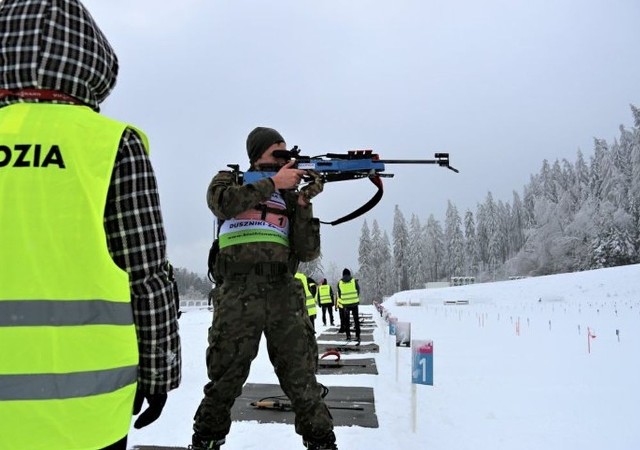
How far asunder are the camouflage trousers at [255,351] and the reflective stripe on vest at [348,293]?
1064cm

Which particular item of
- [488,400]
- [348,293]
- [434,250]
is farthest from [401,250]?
[488,400]

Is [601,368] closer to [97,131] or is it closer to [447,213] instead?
[97,131]

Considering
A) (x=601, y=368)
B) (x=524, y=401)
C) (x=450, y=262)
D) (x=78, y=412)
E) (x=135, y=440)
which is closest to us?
(x=78, y=412)

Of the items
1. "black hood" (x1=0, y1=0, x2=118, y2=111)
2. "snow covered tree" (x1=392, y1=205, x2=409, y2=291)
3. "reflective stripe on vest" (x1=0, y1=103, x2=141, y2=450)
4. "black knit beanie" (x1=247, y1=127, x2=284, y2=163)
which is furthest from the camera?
"snow covered tree" (x1=392, y1=205, x2=409, y2=291)

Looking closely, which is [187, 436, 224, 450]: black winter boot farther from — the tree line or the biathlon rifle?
the tree line

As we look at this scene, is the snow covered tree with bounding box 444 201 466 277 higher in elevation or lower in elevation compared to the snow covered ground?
higher

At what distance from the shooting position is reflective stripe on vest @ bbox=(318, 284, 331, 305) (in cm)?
2218

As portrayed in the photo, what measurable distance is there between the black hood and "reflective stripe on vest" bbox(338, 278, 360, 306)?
12.5 metres

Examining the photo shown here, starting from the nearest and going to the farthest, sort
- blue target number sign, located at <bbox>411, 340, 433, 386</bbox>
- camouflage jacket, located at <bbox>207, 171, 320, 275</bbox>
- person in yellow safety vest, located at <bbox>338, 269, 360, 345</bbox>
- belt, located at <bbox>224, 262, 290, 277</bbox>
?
camouflage jacket, located at <bbox>207, 171, 320, 275</bbox> → belt, located at <bbox>224, 262, 290, 277</bbox> → blue target number sign, located at <bbox>411, 340, 433, 386</bbox> → person in yellow safety vest, located at <bbox>338, 269, 360, 345</bbox>

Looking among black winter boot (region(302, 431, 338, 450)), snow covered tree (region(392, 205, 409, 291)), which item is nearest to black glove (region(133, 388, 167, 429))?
black winter boot (region(302, 431, 338, 450))

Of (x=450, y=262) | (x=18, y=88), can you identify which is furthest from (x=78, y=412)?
(x=450, y=262)

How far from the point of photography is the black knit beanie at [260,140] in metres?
3.60

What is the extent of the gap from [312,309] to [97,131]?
38.5 feet

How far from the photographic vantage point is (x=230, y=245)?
3.33m
